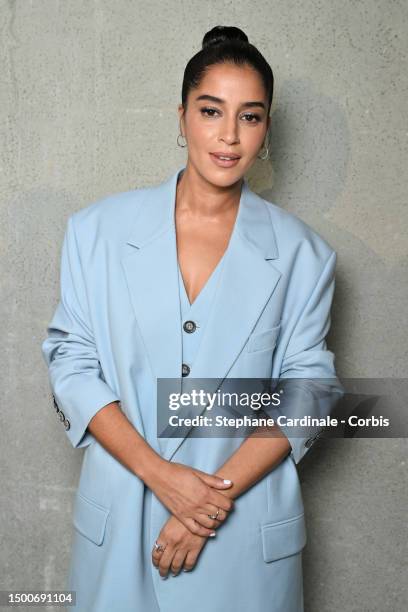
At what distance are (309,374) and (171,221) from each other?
0.47 metres

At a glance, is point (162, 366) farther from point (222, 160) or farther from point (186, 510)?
point (222, 160)

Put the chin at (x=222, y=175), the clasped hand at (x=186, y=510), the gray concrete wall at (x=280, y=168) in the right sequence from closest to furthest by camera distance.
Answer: the clasped hand at (x=186, y=510) → the chin at (x=222, y=175) → the gray concrete wall at (x=280, y=168)

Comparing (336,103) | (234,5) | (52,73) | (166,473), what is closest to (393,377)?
(336,103)

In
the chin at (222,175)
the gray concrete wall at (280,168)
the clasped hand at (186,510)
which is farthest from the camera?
the gray concrete wall at (280,168)

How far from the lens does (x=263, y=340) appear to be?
5.88 feet

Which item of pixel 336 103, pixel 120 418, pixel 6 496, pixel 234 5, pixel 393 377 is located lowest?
pixel 6 496

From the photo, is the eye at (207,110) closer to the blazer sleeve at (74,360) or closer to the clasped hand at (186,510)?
the blazer sleeve at (74,360)

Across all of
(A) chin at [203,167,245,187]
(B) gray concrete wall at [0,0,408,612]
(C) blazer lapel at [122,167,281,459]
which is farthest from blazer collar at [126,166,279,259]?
(B) gray concrete wall at [0,0,408,612]

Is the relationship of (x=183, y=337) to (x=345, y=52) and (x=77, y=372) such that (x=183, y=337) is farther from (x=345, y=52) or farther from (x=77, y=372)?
(x=345, y=52)

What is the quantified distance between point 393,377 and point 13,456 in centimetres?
122

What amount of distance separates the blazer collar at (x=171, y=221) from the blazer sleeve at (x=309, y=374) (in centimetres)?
16

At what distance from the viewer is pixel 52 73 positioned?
2.39 meters

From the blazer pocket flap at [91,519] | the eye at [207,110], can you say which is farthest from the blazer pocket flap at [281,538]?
the eye at [207,110]

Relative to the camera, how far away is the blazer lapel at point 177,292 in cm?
173
